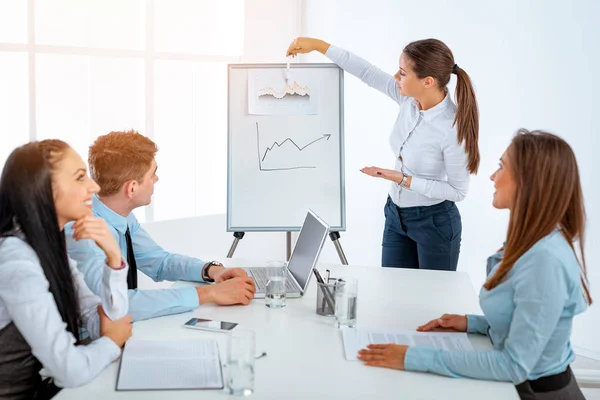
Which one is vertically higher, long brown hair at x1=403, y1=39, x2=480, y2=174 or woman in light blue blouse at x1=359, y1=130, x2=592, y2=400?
long brown hair at x1=403, y1=39, x2=480, y2=174

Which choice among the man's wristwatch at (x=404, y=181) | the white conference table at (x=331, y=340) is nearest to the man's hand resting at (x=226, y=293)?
the white conference table at (x=331, y=340)

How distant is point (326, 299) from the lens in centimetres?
198

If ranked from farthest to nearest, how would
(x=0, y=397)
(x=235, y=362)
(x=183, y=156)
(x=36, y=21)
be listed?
1. (x=183, y=156)
2. (x=36, y=21)
3. (x=0, y=397)
4. (x=235, y=362)

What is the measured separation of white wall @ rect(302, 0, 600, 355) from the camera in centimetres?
361

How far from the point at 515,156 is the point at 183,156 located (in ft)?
10.2

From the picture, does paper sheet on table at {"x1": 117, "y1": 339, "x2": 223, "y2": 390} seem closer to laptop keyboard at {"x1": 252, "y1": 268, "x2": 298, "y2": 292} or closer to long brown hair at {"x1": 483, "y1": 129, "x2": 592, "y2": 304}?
laptop keyboard at {"x1": 252, "y1": 268, "x2": 298, "y2": 292}

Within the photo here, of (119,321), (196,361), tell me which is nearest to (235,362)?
(196,361)

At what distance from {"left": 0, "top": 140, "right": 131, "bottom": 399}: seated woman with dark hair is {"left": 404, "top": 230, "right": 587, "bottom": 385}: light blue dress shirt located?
75 centimetres

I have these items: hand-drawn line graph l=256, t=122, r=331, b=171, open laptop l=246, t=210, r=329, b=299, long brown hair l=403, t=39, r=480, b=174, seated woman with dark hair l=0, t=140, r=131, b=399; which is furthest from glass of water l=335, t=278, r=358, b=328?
hand-drawn line graph l=256, t=122, r=331, b=171

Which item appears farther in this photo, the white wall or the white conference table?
the white wall

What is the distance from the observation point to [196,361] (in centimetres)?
162

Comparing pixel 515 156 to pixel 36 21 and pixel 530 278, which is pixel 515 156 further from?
pixel 36 21

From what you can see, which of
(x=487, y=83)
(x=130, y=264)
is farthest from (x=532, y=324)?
(x=487, y=83)

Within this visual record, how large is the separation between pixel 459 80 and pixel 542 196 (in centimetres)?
129
